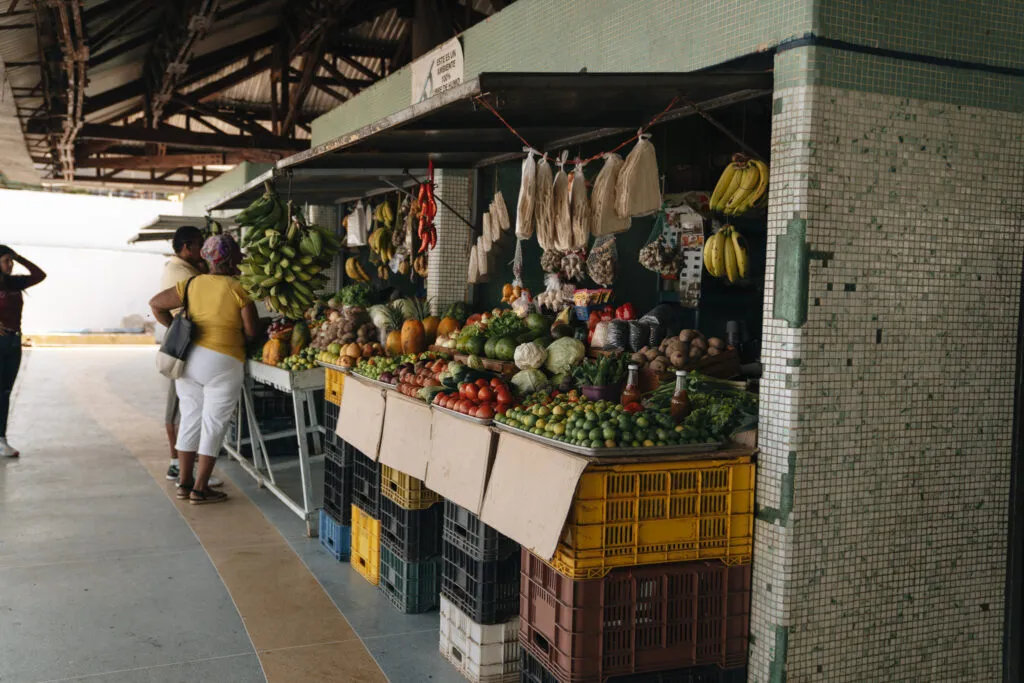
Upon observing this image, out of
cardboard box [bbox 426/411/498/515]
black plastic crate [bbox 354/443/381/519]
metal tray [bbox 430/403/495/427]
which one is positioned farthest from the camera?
black plastic crate [bbox 354/443/381/519]

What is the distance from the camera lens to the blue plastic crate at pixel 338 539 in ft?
16.8

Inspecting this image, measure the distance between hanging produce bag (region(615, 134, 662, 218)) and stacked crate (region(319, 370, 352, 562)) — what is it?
2.39 metres

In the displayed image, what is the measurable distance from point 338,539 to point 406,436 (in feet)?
4.37

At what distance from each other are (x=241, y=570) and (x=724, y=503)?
2.99 metres

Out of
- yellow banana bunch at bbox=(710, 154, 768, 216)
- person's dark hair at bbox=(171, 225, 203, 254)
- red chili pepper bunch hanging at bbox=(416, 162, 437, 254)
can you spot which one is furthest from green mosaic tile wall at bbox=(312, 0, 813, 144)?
person's dark hair at bbox=(171, 225, 203, 254)

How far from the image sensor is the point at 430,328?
6.00 metres

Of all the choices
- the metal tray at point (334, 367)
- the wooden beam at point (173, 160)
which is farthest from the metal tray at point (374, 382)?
the wooden beam at point (173, 160)

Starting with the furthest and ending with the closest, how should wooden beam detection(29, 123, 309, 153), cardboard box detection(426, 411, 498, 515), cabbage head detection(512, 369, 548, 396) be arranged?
wooden beam detection(29, 123, 309, 153)
cabbage head detection(512, 369, 548, 396)
cardboard box detection(426, 411, 498, 515)

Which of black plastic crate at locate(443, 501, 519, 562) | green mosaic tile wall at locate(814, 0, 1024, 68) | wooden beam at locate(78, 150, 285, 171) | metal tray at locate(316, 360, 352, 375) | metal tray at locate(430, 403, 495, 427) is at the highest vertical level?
wooden beam at locate(78, 150, 285, 171)

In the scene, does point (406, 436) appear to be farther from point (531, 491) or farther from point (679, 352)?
point (679, 352)

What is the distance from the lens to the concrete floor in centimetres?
365

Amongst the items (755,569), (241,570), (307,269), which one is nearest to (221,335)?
(307,269)

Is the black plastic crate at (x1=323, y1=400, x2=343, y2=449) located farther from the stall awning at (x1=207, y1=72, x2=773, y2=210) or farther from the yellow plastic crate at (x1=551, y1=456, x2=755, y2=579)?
the yellow plastic crate at (x1=551, y1=456, x2=755, y2=579)

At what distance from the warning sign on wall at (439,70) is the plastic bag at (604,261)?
1.42 m
